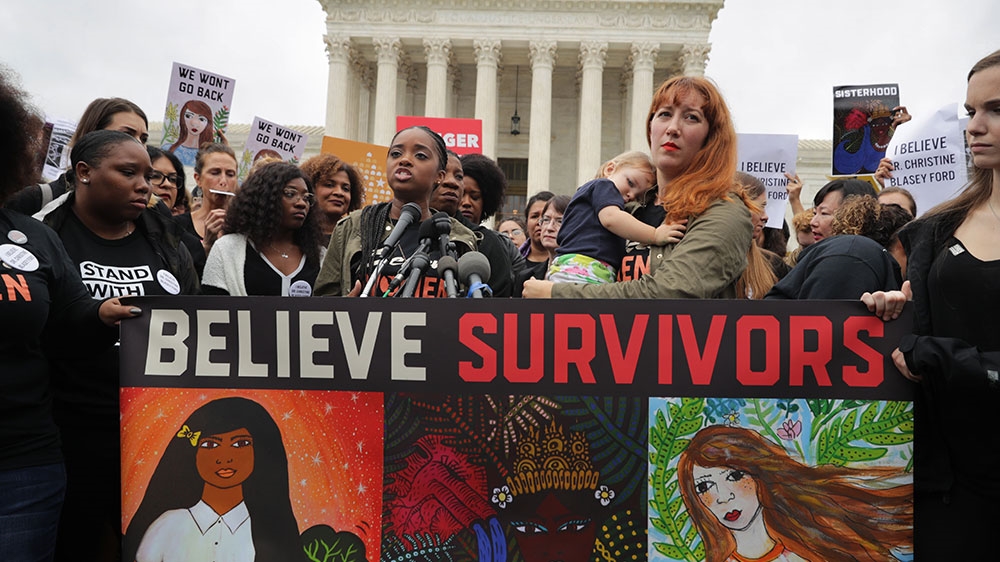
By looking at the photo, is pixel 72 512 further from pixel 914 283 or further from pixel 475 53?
pixel 475 53

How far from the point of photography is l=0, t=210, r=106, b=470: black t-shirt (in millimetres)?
2273

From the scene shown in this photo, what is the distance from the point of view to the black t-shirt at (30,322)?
7.46 ft

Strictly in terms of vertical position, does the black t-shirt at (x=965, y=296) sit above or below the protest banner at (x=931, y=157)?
below

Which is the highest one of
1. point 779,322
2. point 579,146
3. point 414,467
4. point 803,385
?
point 579,146

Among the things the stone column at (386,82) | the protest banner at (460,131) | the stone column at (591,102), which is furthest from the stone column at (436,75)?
the protest banner at (460,131)

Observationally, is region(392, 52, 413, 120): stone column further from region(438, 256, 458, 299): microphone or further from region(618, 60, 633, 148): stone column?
region(438, 256, 458, 299): microphone

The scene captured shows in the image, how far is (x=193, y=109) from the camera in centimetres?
793

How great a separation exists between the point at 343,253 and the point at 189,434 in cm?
129

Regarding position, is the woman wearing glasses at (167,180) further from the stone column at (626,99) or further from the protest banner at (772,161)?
the stone column at (626,99)

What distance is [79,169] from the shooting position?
3.02 metres

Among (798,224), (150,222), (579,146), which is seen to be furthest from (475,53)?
(150,222)

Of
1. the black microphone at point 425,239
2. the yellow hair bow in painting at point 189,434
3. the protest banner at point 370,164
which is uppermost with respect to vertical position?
the protest banner at point 370,164

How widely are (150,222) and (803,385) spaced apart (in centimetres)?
280

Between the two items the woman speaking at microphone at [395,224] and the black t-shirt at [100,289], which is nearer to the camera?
the black t-shirt at [100,289]
